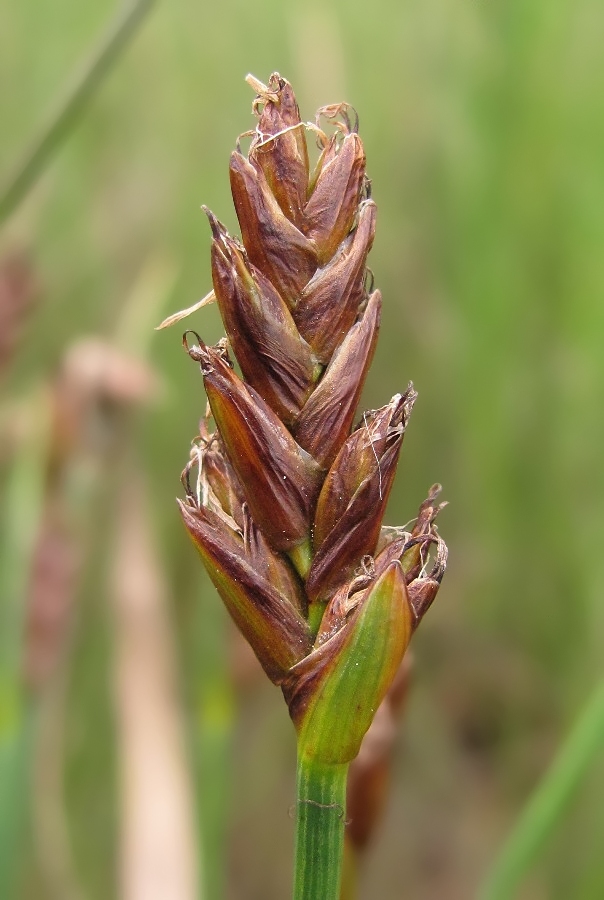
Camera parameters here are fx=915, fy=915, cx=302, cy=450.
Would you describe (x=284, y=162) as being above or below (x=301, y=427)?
above

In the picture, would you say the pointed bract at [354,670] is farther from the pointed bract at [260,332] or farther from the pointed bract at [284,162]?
the pointed bract at [284,162]

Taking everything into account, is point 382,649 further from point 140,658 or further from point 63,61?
point 63,61

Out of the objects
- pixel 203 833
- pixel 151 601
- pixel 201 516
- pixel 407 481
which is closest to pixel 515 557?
pixel 407 481

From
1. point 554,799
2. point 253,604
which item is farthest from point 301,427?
point 554,799

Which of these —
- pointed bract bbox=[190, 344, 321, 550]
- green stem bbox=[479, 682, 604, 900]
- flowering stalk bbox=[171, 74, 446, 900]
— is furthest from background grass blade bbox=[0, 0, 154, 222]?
green stem bbox=[479, 682, 604, 900]

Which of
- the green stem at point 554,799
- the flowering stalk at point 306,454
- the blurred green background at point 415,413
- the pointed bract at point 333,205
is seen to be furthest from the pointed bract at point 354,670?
the blurred green background at point 415,413

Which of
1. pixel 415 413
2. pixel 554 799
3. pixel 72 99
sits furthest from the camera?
pixel 415 413

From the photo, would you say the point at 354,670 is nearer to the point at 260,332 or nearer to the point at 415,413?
the point at 260,332
